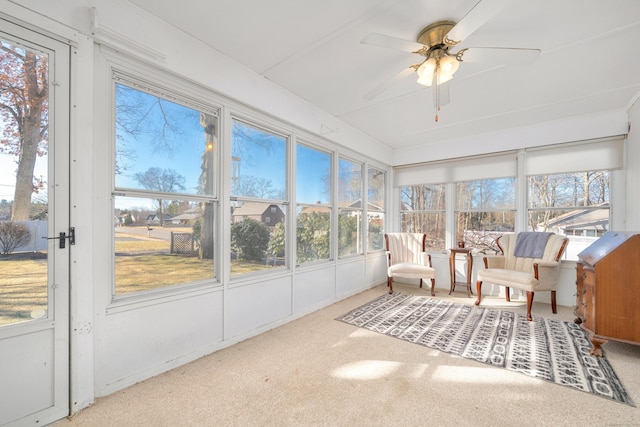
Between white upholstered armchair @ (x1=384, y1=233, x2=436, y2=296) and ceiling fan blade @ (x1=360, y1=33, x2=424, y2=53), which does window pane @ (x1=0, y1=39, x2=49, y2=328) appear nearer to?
ceiling fan blade @ (x1=360, y1=33, x2=424, y2=53)

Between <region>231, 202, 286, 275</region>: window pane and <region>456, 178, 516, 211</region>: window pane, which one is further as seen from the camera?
<region>456, 178, 516, 211</region>: window pane

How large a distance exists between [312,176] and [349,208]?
0.95 metres

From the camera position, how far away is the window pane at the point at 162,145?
1.92 m

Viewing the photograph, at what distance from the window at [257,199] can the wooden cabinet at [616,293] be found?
2961 millimetres

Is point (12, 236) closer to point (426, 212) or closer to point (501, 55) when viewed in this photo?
point (501, 55)

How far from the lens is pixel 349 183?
4254 mm

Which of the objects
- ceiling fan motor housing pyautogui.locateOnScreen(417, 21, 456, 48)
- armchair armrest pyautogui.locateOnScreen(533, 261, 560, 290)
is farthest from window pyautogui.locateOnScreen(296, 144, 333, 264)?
armchair armrest pyautogui.locateOnScreen(533, 261, 560, 290)

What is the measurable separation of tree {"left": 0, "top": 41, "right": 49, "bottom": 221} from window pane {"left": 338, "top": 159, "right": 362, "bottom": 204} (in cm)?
316

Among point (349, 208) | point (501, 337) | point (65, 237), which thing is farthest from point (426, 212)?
point (65, 237)

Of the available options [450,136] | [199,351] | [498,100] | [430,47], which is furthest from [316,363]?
[450,136]

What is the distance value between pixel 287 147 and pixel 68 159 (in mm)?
1995

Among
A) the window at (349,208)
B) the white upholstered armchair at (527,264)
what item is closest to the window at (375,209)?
the window at (349,208)

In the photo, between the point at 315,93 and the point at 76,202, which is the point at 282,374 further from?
the point at 315,93

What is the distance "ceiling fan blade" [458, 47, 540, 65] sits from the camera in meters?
1.82
